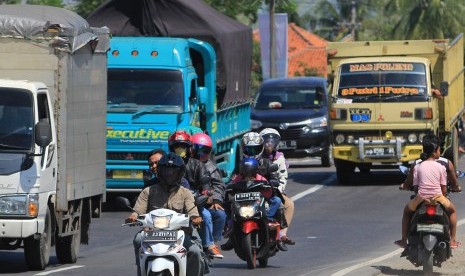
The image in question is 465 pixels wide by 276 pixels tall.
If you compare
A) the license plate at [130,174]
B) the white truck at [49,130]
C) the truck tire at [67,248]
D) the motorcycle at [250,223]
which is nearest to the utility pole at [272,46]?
the license plate at [130,174]

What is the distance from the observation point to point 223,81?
82.4 ft

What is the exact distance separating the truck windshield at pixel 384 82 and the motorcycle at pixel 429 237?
1325 centimetres

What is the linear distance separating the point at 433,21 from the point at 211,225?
182ft

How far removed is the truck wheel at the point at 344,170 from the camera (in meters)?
27.8

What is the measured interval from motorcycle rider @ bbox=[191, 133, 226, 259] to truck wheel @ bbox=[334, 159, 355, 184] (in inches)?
529

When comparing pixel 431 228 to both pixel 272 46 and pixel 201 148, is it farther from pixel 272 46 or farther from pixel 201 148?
pixel 272 46

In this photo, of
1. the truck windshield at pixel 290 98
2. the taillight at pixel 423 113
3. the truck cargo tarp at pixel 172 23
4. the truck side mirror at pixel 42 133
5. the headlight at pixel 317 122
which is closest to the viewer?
the truck side mirror at pixel 42 133

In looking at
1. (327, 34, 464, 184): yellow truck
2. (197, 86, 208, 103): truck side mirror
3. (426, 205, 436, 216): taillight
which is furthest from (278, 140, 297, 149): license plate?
(426, 205, 436, 216): taillight

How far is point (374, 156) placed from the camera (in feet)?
88.3

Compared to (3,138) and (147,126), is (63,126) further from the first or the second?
(147,126)

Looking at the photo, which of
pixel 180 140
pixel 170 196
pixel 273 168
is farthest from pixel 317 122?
pixel 170 196

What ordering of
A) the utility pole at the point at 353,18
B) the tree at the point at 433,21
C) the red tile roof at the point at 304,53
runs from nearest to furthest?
the tree at the point at 433,21, the red tile roof at the point at 304,53, the utility pole at the point at 353,18

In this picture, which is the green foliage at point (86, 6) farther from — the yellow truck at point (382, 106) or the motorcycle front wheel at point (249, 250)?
the motorcycle front wheel at point (249, 250)

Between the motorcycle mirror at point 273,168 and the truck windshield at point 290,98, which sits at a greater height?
the truck windshield at point 290,98
